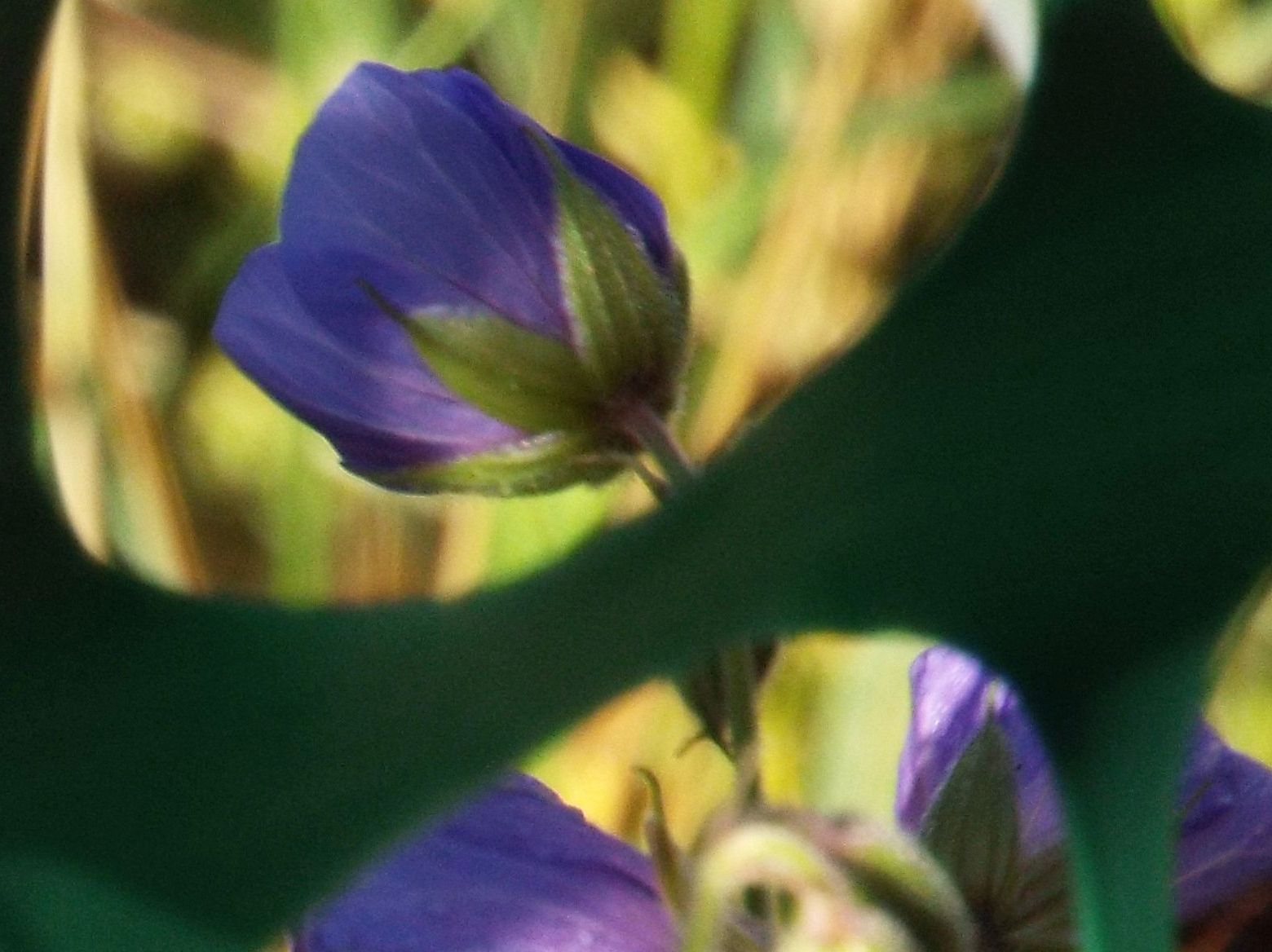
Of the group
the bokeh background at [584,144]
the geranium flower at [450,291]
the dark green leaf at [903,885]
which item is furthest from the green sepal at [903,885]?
the bokeh background at [584,144]

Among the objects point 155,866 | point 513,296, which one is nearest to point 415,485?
point 513,296

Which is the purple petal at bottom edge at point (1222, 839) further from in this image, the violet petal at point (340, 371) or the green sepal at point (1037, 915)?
the violet petal at point (340, 371)

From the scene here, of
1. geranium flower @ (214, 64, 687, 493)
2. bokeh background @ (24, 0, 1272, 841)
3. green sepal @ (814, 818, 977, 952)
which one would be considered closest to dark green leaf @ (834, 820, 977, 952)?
green sepal @ (814, 818, 977, 952)

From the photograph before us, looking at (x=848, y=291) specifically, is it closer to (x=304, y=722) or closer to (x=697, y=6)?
(x=697, y=6)

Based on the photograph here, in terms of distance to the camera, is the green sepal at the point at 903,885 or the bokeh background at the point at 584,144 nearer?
the green sepal at the point at 903,885

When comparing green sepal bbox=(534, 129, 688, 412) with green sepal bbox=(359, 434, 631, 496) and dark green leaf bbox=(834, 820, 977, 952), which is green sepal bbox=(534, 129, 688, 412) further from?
dark green leaf bbox=(834, 820, 977, 952)

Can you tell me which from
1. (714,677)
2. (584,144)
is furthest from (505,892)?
(584,144)

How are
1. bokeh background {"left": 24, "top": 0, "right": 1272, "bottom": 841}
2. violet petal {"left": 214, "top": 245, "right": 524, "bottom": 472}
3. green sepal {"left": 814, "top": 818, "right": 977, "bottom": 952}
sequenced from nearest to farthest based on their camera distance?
green sepal {"left": 814, "top": 818, "right": 977, "bottom": 952} < violet petal {"left": 214, "top": 245, "right": 524, "bottom": 472} < bokeh background {"left": 24, "top": 0, "right": 1272, "bottom": 841}

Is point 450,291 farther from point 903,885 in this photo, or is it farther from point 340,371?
point 903,885
